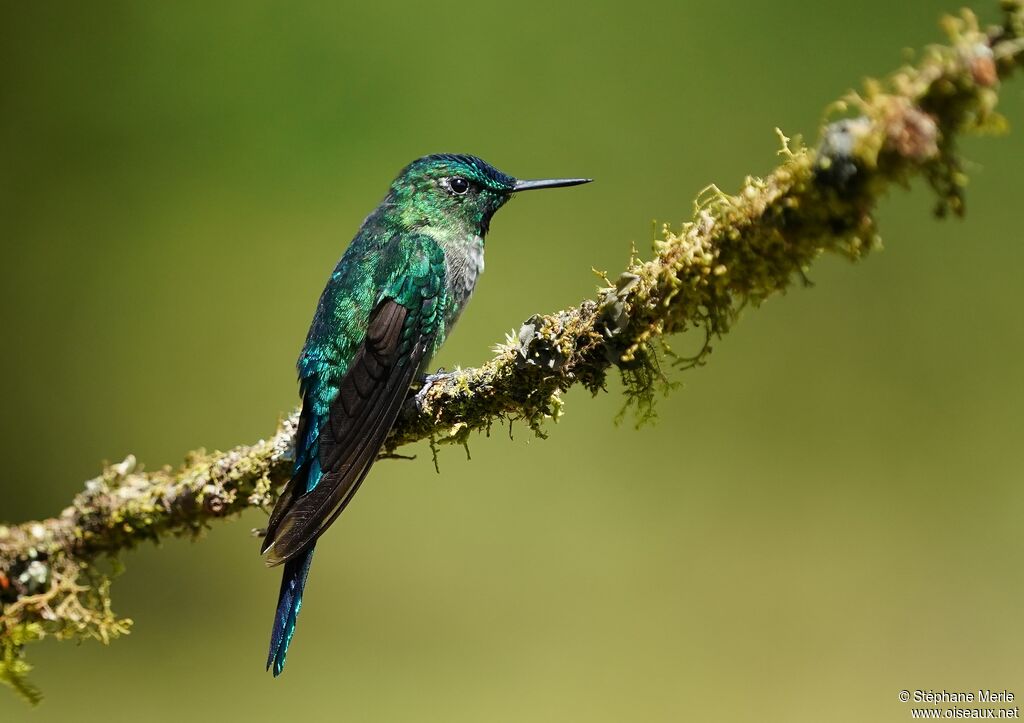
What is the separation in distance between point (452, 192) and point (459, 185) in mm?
32

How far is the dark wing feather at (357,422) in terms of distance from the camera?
207 centimetres

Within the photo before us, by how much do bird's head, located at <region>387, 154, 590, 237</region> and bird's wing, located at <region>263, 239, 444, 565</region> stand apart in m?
0.29

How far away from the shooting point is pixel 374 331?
244 cm

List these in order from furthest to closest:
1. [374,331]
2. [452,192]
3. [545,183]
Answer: [452,192]
[545,183]
[374,331]

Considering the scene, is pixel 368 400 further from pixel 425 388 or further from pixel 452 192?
pixel 452 192

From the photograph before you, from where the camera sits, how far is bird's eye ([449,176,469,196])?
2977 mm

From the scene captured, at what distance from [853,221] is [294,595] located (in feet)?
5.06

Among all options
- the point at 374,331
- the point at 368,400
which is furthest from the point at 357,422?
the point at 374,331

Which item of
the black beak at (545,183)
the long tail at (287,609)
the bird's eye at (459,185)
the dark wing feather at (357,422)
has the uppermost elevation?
the bird's eye at (459,185)

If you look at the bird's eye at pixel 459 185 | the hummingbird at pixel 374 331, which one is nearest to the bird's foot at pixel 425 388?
the hummingbird at pixel 374 331

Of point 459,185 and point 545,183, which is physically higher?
point 459,185

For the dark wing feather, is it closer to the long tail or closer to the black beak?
the long tail

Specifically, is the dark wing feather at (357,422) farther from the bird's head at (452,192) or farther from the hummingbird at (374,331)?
the bird's head at (452,192)

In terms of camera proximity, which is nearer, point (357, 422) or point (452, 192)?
point (357, 422)
